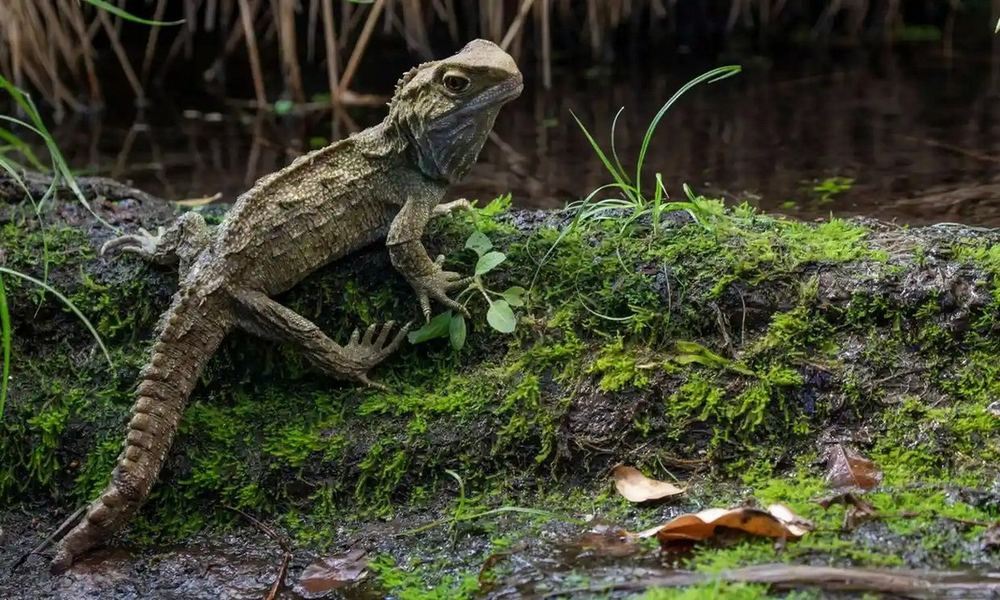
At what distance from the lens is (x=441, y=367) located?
14.3 ft

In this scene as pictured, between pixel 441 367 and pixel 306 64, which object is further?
pixel 306 64

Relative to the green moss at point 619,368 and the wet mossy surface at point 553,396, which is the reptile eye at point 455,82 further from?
the green moss at point 619,368

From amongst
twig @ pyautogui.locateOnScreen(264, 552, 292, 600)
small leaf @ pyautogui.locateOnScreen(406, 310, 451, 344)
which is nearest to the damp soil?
twig @ pyautogui.locateOnScreen(264, 552, 292, 600)

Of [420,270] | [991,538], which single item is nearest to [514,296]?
[420,270]

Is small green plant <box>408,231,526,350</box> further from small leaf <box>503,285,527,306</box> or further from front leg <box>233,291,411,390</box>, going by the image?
front leg <box>233,291,411,390</box>

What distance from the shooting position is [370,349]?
432 cm

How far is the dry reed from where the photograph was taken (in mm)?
9078

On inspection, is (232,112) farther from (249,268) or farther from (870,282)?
(870,282)

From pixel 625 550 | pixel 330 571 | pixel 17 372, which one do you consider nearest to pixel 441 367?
pixel 330 571

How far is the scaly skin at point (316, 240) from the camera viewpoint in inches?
160

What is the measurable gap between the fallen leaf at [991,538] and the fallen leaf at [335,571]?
2.07m

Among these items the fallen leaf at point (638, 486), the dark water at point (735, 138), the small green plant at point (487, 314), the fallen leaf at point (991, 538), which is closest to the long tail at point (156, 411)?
the small green plant at point (487, 314)

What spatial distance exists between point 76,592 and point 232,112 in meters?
6.82

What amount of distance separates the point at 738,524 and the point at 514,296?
1504mm
